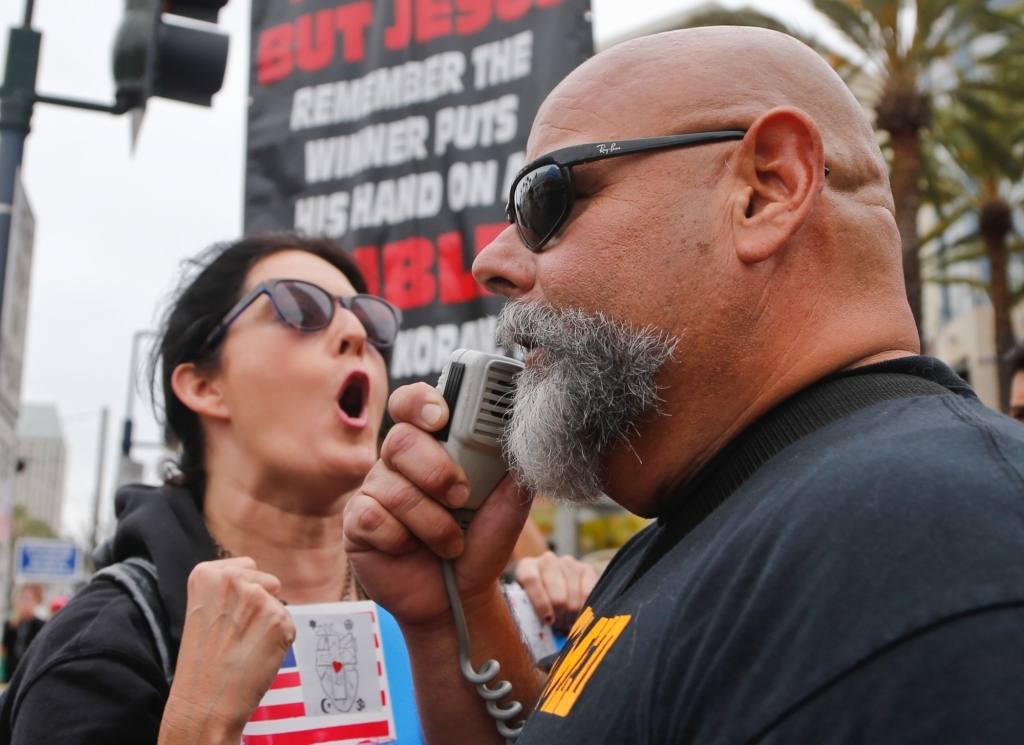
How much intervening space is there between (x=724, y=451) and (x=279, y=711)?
1211 mm

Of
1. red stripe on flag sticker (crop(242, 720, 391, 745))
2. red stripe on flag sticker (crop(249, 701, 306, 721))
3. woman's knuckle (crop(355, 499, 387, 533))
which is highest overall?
woman's knuckle (crop(355, 499, 387, 533))

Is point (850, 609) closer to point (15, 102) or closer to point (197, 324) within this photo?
point (197, 324)

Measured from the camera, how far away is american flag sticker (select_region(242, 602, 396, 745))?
204 centimetres

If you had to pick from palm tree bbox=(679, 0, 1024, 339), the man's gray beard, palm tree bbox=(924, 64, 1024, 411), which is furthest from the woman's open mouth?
palm tree bbox=(924, 64, 1024, 411)

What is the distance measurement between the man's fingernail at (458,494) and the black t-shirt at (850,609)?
64 cm

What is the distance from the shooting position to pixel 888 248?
4.97 ft

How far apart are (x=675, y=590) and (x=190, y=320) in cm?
208

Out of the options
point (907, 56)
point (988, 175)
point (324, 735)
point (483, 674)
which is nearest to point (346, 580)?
point (324, 735)

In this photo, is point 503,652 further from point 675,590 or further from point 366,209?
point 366,209

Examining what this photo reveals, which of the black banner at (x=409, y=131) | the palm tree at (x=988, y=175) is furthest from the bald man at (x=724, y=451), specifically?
the palm tree at (x=988, y=175)

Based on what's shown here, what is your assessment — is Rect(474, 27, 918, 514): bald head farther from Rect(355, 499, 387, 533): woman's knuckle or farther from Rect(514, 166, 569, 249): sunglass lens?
Rect(355, 499, 387, 533): woman's knuckle

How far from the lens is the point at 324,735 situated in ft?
6.81

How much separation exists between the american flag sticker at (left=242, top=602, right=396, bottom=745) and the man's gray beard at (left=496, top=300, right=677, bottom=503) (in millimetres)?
803

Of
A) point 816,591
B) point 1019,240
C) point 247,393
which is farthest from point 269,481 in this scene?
point 1019,240
